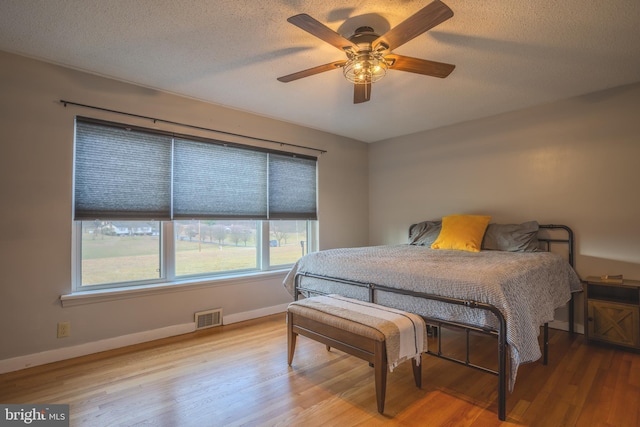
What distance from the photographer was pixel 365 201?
5039 millimetres

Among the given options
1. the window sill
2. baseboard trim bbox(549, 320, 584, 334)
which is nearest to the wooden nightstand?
baseboard trim bbox(549, 320, 584, 334)

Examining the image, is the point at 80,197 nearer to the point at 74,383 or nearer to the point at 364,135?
the point at 74,383

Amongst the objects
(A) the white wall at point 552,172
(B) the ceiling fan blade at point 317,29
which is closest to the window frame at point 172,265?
(A) the white wall at point 552,172

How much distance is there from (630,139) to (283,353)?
370cm

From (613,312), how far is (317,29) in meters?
3.30

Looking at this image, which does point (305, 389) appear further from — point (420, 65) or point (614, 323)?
point (614, 323)

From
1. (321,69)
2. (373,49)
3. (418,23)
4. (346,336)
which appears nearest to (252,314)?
(346,336)

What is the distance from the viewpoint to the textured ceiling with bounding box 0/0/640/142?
1.86 meters

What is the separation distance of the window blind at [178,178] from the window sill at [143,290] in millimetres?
647

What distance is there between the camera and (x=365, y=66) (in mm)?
2039

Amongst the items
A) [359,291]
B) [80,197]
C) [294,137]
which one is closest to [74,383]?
[80,197]

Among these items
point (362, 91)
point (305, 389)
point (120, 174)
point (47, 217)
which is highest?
point (362, 91)

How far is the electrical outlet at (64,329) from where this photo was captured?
254 centimetres

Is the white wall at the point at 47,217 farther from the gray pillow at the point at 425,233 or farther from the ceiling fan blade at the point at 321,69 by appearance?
the gray pillow at the point at 425,233
